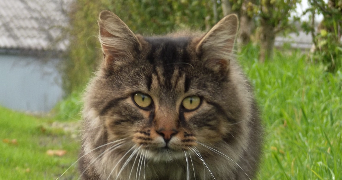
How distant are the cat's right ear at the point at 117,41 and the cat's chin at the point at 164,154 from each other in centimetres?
60

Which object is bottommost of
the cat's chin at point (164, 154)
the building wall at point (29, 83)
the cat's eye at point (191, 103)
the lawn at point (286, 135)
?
the building wall at point (29, 83)

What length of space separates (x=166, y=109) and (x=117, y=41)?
559 mm

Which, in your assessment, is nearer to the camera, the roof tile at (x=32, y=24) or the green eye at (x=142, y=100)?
the green eye at (x=142, y=100)

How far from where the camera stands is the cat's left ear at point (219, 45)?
2482 millimetres

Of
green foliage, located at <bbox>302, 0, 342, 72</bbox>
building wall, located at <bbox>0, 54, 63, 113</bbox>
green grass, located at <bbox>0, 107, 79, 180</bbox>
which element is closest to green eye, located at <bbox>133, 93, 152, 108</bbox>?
green grass, located at <bbox>0, 107, 79, 180</bbox>

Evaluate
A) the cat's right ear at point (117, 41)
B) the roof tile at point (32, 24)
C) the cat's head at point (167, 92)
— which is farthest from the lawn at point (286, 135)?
the roof tile at point (32, 24)

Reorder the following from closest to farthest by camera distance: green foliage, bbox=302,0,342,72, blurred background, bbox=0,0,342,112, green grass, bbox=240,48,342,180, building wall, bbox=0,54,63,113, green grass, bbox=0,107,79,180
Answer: green grass, bbox=240,48,342,180 → green grass, bbox=0,107,79,180 → green foliage, bbox=302,0,342,72 → blurred background, bbox=0,0,342,112 → building wall, bbox=0,54,63,113

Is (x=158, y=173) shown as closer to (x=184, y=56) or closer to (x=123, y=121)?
(x=123, y=121)

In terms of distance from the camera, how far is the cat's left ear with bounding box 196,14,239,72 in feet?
8.14

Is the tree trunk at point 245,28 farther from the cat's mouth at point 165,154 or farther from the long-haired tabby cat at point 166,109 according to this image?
the cat's mouth at point 165,154

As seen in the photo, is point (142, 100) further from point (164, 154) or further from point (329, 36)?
point (329, 36)

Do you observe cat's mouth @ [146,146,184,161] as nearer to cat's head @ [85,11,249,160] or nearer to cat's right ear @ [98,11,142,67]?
cat's head @ [85,11,249,160]

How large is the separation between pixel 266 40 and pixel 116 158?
4.60 m

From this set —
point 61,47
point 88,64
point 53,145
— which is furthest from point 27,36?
point 53,145
